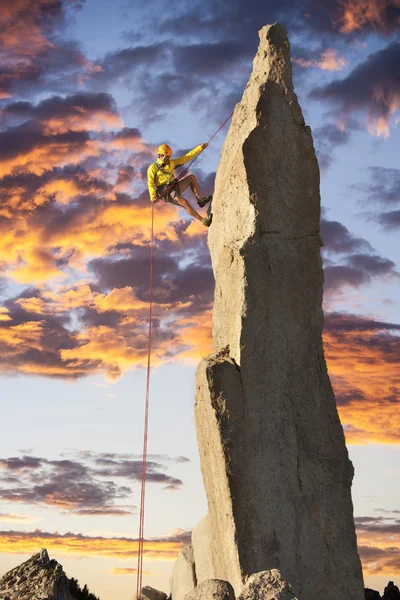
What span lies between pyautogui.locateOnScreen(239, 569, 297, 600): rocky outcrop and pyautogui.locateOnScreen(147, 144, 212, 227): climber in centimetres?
946

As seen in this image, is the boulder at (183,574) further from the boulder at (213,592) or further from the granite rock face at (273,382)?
the boulder at (213,592)

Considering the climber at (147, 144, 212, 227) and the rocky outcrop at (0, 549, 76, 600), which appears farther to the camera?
the climber at (147, 144, 212, 227)

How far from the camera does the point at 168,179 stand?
17328 mm

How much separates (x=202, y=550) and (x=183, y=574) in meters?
0.97

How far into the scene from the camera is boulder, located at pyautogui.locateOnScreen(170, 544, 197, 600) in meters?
16.8

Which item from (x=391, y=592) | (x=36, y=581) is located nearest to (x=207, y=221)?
(x=36, y=581)

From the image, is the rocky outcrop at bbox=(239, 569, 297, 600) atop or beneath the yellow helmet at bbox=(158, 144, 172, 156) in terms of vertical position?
beneath

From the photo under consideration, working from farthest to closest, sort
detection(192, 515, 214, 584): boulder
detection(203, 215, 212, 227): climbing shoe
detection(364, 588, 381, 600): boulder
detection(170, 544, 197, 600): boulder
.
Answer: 1. detection(364, 588, 381, 600): boulder
2. detection(170, 544, 197, 600): boulder
3. detection(203, 215, 212, 227): climbing shoe
4. detection(192, 515, 214, 584): boulder

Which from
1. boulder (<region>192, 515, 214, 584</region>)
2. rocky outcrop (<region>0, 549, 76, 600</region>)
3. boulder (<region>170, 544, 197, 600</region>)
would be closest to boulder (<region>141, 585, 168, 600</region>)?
boulder (<region>170, 544, 197, 600</region>)

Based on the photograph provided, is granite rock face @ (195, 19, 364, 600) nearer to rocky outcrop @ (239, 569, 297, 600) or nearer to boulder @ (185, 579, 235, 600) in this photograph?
boulder @ (185, 579, 235, 600)

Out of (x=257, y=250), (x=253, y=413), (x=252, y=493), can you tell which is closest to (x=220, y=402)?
(x=253, y=413)

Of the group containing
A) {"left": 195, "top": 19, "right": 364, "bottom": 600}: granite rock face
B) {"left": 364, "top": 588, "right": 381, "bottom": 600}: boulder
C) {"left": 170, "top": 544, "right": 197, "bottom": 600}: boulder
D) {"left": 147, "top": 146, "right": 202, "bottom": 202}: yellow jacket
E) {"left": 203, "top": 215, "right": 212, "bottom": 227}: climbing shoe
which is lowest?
{"left": 364, "top": 588, "right": 381, "bottom": 600}: boulder

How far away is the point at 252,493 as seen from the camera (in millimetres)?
13633

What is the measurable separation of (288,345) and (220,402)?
4.92 ft
